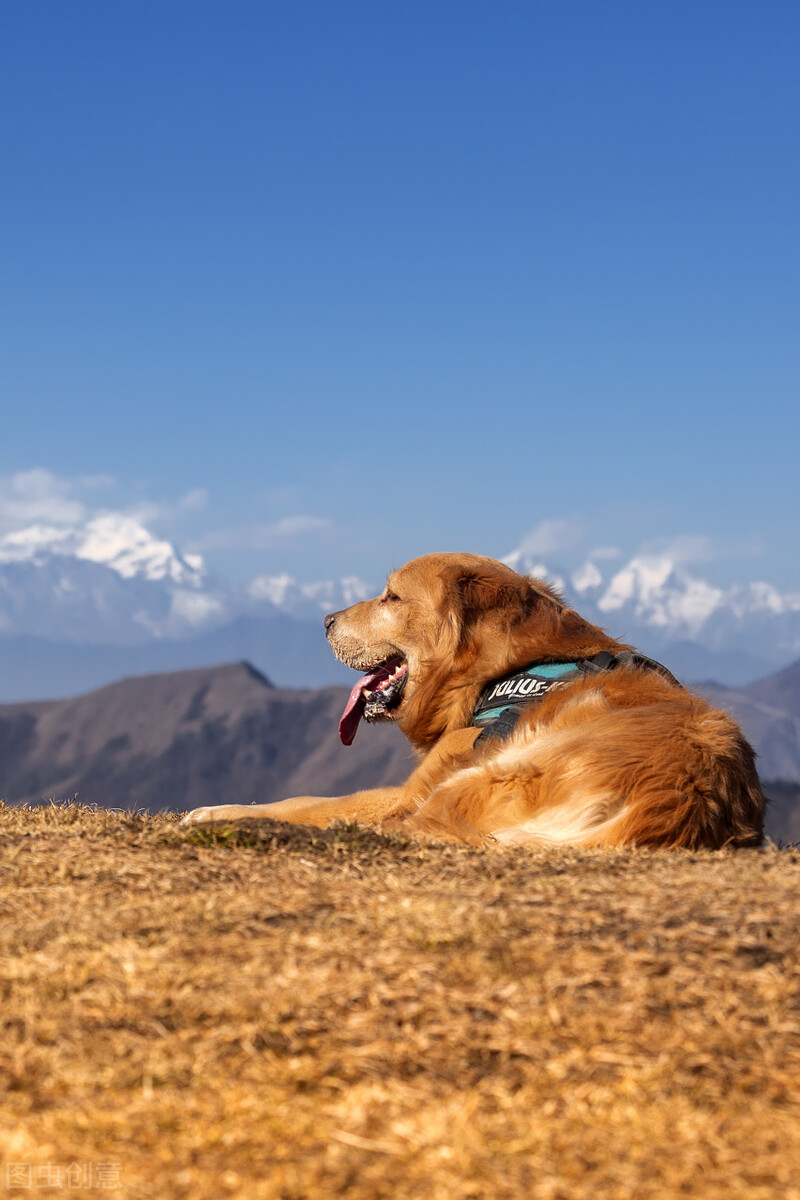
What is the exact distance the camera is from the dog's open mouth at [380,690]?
8.64 meters

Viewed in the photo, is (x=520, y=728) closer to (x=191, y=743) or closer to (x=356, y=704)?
(x=356, y=704)

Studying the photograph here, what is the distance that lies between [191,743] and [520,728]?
168301 mm

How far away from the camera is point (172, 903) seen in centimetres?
464

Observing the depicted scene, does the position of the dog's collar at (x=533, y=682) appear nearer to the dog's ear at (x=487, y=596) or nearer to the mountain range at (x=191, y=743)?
the dog's ear at (x=487, y=596)

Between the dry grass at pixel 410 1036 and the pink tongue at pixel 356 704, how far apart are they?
389cm

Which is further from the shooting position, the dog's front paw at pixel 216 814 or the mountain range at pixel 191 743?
the mountain range at pixel 191 743

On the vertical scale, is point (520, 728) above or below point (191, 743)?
below

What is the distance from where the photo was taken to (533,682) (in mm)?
7547

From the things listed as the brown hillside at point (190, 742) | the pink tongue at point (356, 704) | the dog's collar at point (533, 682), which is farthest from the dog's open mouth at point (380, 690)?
the brown hillside at point (190, 742)

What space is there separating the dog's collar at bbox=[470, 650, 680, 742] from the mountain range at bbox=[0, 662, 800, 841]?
146 metres

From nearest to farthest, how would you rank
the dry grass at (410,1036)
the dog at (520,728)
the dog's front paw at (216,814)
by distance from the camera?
1. the dry grass at (410,1036)
2. the dog at (520,728)
3. the dog's front paw at (216,814)

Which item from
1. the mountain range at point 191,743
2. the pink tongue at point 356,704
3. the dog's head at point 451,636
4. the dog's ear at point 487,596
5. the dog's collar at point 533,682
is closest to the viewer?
the dog's collar at point 533,682

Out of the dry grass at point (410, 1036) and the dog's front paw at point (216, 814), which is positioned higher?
the dog's front paw at point (216, 814)

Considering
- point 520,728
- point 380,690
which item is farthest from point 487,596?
point 520,728
